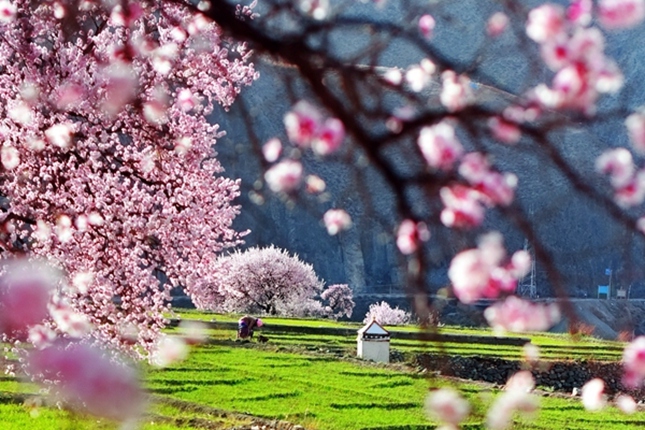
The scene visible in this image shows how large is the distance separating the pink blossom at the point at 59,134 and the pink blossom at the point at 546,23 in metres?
4.20

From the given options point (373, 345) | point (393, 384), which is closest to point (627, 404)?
point (393, 384)

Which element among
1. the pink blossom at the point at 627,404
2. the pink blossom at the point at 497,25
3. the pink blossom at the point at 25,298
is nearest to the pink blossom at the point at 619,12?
the pink blossom at the point at 497,25

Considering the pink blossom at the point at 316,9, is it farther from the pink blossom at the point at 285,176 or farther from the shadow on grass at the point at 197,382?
the shadow on grass at the point at 197,382

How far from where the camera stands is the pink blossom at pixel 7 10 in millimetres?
5441

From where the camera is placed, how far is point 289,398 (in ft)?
39.5

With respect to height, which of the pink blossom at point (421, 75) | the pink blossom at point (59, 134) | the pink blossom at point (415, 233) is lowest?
the pink blossom at point (415, 233)

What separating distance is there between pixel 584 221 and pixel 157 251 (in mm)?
83449

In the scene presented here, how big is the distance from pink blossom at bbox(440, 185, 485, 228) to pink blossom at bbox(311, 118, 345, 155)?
0.33 metres

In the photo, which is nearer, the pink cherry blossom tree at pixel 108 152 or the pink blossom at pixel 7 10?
the pink blossom at pixel 7 10

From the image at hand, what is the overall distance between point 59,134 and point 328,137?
3878mm

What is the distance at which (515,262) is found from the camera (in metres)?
2.98

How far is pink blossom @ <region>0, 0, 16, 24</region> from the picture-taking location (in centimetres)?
544

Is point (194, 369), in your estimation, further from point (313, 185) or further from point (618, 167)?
point (618, 167)

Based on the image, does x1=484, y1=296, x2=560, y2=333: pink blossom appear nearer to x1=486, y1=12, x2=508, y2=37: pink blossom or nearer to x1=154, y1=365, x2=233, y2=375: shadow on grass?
x1=486, y1=12, x2=508, y2=37: pink blossom
